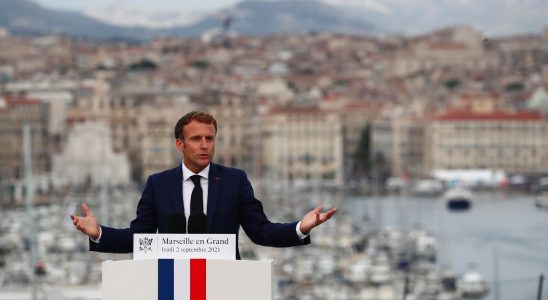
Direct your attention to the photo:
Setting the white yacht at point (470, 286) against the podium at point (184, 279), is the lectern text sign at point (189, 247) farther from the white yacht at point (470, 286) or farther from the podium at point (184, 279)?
the white yacht at point (470, 286)

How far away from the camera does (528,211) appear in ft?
162

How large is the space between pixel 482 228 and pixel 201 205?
128ft

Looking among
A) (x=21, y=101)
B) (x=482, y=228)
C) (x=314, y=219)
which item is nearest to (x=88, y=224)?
(x=314, y=219)

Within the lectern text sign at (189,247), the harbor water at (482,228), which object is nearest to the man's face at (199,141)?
the lectern text sign at (189,247)

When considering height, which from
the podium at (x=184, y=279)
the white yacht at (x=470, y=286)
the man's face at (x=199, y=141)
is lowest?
the white yacht at (x=470, y=286)

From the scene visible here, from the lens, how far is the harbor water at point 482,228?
88.9 feet

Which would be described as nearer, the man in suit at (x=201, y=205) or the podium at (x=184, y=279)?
the podium at (x=184, y=279)

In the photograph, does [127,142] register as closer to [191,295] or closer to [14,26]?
[14,26]

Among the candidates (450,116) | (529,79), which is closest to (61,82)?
(450,116)

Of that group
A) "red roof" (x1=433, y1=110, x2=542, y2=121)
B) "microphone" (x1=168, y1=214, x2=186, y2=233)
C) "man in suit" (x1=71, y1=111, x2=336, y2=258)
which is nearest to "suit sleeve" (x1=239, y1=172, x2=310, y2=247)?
"man in suit" (x1=71, y1=111, x2=336, y2=258)

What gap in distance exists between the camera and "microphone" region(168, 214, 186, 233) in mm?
2262

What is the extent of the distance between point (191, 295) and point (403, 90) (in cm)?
7606

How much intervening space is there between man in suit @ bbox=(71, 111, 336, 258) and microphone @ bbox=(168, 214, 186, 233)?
12 millimetres

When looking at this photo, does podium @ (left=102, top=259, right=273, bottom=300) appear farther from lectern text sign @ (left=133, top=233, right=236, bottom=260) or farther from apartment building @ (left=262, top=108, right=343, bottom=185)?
apartment building @ (left=262, top=108, right=343, bottom=185)
